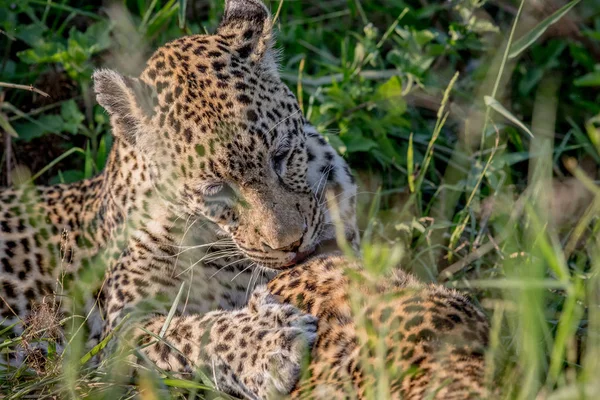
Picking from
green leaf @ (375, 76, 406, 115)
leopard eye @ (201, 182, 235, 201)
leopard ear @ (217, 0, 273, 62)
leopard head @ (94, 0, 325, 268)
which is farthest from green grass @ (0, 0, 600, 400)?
leopard eye @ (201, 182, 235, 201)

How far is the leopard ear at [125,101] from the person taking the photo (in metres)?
5.25

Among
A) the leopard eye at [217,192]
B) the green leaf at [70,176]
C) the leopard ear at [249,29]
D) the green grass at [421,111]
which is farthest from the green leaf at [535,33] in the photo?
the green leaf at [70,176]

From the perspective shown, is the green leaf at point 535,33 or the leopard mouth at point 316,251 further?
the green leaf at point 535,33

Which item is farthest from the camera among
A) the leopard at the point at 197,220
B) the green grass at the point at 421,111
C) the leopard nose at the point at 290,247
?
the green grass at the point at 421,111

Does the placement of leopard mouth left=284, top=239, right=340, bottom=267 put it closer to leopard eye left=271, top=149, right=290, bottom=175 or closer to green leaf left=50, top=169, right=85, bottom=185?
leopard eye left=271, top=149, right=290, bottom=175

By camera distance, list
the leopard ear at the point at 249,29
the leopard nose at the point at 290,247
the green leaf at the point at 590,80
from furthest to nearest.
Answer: the green leaf at the point at 590,80 < the leopard ear at the point at 249,29 < the leopard nose at the point at 290,247

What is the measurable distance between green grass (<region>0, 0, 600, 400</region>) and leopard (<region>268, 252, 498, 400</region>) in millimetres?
954

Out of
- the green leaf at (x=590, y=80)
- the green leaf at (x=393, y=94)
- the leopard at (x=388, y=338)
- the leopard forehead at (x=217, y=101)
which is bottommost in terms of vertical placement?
the green leaf at (x=590, y=80)

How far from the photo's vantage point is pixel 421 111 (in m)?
7.51

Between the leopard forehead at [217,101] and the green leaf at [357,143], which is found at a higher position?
the leopard forehead at [217,101]

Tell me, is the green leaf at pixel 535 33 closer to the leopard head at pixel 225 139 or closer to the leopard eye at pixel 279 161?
the leopard head at pixel 225 139

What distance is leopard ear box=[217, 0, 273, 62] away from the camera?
216 inches

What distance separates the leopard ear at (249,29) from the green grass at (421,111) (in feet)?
1.78

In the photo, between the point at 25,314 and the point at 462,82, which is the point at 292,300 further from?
the point at 462,82
